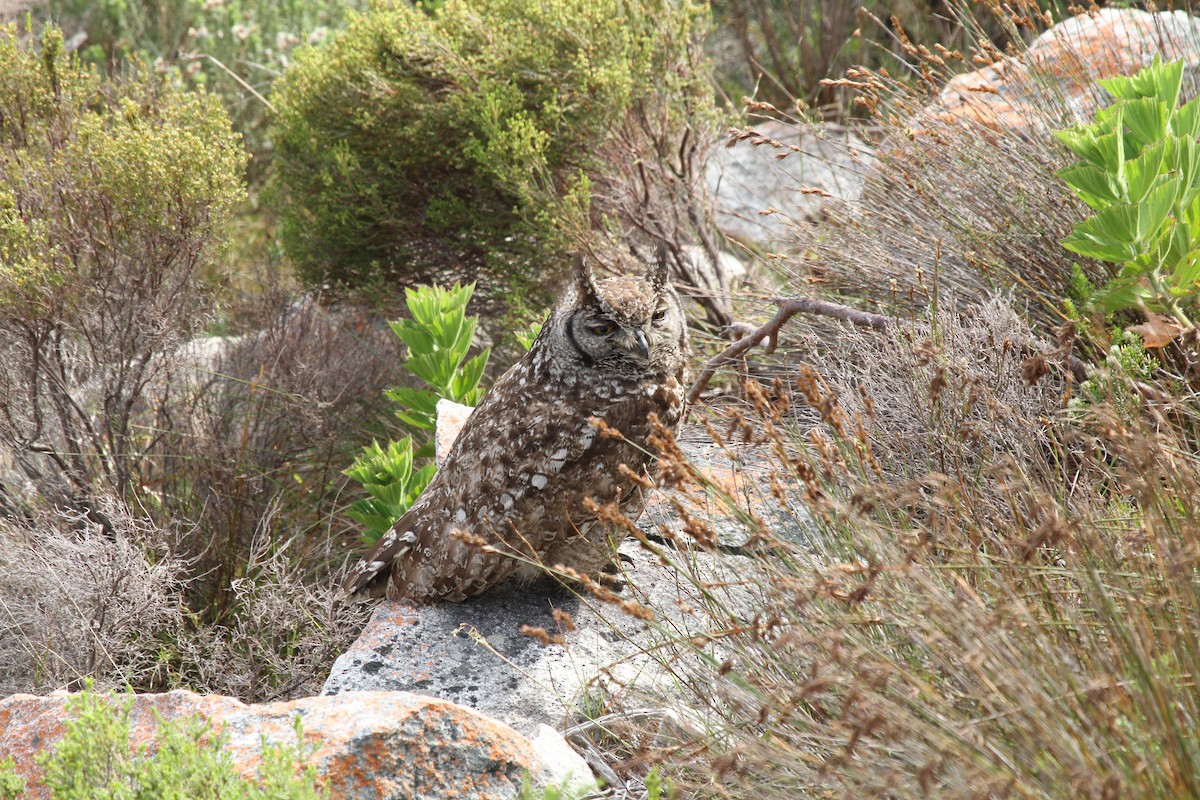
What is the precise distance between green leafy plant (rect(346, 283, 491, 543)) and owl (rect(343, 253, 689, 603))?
0.49 metres

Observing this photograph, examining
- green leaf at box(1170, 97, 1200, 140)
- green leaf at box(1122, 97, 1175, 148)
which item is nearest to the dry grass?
green leaf at box(1122, 97, 1175, 148)

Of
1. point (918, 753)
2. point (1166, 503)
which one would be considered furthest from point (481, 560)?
point (1166, 503)

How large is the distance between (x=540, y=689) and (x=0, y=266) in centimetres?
236

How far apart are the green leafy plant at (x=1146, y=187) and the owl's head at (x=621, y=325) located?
1.13 metres

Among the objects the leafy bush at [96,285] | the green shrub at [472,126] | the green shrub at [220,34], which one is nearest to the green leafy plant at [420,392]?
the leafy bush at [96,285]

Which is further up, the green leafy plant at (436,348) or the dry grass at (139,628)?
the green leafy plant at (436,348)

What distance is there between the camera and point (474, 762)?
217 centimetres

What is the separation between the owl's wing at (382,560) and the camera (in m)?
3.17

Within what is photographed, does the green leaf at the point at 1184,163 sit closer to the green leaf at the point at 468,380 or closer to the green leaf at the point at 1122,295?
the green leaf at the point at 1122,295

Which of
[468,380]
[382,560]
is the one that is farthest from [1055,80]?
[382,560]

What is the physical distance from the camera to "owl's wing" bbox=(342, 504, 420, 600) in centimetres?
317

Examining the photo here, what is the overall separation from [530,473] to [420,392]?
3.25 feet

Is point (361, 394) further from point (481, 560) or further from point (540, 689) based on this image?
point (540, 689)

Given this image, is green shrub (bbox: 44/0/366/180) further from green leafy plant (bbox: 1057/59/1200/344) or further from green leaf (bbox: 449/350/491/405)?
green leafy plant (bbox: 1057/59/1200/344)
